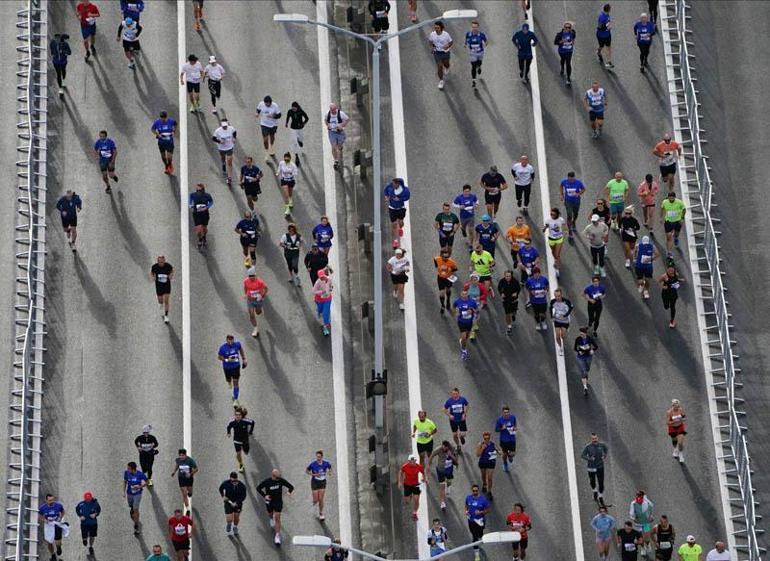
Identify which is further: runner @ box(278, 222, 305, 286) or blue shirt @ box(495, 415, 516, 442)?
runner @ box(278, 222, 305, 286)

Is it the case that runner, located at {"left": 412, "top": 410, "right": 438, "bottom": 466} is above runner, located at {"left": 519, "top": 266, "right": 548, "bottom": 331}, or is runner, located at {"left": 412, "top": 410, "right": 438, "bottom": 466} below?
below

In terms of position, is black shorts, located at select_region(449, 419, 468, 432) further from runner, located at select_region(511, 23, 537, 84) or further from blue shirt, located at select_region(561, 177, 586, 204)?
runner, located at select_region(511, 23, 537, 84)

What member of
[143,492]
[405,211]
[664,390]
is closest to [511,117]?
[405,211]

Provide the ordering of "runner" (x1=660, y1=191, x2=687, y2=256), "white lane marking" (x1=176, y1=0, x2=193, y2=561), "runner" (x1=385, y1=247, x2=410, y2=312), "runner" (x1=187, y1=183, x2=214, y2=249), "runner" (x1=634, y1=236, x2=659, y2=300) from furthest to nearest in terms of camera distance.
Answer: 1. "runner" (x1=660, y1=191, x2=687, y2=256)
2. "runner" (x1=187, y1=183, x2=214, y2=249)
3. "runner" (x1=634, y1=236, x2=659, y2=300)
4. "runner" (x1=385, y1=247, x2=410, y2=312)
5. "white lane marking" (x1=176, y1=0, x2=193, y2=561)

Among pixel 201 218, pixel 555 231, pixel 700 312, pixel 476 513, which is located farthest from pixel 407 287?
pixel 476 513

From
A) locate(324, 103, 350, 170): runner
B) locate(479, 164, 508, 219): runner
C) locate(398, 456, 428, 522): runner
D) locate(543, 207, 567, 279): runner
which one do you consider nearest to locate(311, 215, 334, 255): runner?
locate(324, 103, 350, 170): runner

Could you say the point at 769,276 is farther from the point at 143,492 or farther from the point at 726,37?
the point at 143,492

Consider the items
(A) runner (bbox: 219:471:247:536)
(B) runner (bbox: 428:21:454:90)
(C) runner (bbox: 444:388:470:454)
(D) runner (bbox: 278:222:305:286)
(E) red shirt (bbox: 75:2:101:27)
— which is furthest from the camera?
(E) red shirt (bbox: 75:2:101:27)

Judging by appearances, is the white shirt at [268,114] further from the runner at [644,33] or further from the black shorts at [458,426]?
the black shorts at [458,426]
